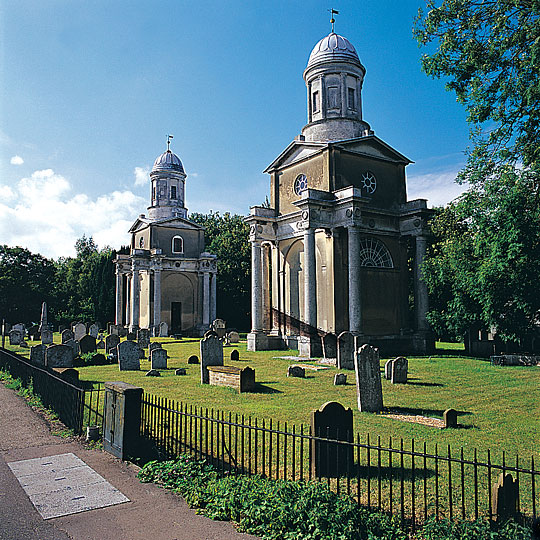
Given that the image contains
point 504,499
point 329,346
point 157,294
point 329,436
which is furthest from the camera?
point 157,294

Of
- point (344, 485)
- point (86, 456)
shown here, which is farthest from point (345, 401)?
point (86, 456)

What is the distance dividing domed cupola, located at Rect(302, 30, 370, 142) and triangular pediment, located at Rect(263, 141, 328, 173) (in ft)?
4.67

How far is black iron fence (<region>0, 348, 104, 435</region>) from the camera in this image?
862cm

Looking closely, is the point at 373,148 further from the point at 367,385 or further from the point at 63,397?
the point at 63,397

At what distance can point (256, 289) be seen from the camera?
25.9 m

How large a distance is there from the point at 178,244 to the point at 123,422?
121 ft

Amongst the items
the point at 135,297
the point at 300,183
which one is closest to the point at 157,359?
the point at 300,183

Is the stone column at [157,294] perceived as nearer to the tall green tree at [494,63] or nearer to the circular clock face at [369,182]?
the circular clock face at [369,182]

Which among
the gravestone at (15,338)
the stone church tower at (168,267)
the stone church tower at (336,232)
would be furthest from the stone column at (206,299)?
the gravestone at (15,338)

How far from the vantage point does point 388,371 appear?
14812 mm

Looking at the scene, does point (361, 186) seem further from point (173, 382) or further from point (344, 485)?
point (344, 485)

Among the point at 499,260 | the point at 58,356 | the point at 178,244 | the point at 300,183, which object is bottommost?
the point at 58,356

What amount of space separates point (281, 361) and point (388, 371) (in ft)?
20.1

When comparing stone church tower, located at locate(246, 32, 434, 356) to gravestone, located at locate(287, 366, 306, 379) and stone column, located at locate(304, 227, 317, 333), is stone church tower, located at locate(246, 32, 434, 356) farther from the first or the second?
gravestone, located at locate(287, 366, 306, 379)
